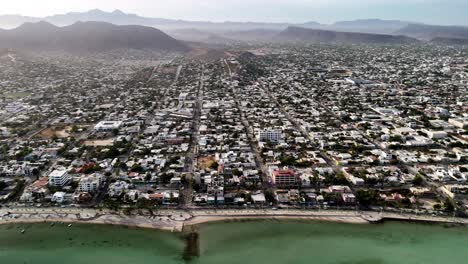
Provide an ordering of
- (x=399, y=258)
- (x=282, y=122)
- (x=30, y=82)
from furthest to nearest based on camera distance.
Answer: (x=30, y=82)
(x=282, y=122)
(x=399, y=258)

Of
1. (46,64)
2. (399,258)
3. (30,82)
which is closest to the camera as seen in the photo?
(399,258)

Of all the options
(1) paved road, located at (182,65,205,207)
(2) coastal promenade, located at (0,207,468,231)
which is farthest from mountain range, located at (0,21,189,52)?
(2) coastal promenade, located at (0,207,468,231)

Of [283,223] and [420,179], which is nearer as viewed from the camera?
[283,223]

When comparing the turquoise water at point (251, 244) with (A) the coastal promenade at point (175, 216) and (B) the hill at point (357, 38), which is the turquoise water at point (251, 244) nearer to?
(A) the coastal promenade at point (175, 216)

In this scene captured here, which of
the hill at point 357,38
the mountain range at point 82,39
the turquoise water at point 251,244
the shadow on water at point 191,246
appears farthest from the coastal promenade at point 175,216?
the hill at point 357,38

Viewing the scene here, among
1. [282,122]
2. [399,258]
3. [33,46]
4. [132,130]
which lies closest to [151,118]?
[132,130]

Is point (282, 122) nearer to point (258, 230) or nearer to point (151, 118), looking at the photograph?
point (151, 118)
